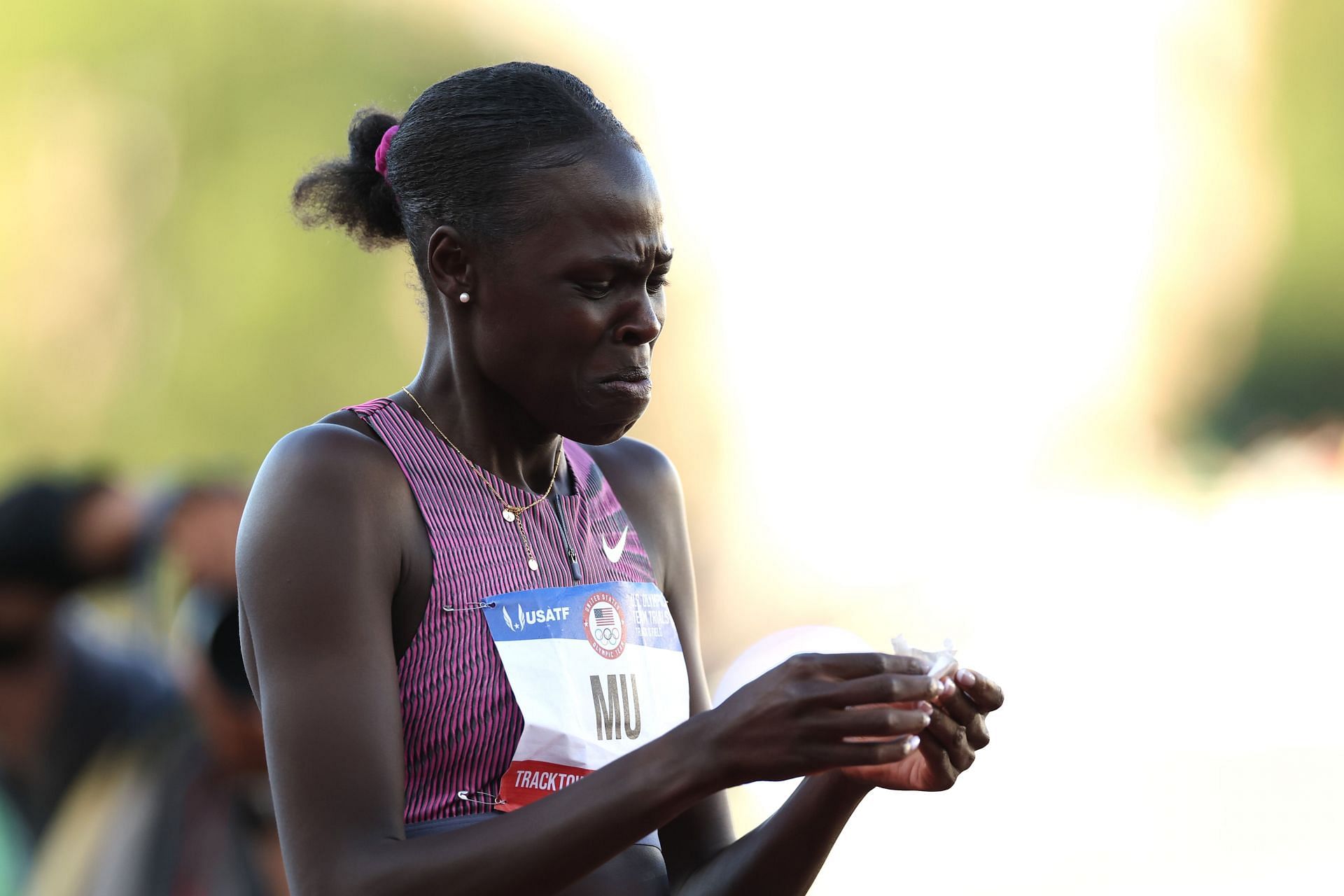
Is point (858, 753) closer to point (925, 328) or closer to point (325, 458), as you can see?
point (325, 458)

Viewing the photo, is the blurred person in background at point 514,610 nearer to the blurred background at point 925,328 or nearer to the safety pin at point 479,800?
the safety pin at point 479,800

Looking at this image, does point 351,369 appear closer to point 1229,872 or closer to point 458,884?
point 1229,872

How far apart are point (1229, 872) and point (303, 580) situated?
6.21 metres

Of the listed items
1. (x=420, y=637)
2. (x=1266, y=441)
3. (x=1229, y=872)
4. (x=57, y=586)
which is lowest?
(x=1229, y=872)

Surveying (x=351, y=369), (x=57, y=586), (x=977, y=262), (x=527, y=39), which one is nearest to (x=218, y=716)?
(x=57, y=586)

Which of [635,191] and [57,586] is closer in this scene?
[635,191]

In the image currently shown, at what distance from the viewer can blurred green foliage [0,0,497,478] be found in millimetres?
6191

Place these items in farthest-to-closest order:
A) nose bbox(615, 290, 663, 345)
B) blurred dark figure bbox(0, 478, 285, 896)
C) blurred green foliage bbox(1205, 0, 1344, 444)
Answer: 1. blurred green foliage bbox(1205, 0, 1344, 444)
2. blurred dark figure bbox(0, 478, 285, 896)
3. nose bbox(615, 290, 663, 345)

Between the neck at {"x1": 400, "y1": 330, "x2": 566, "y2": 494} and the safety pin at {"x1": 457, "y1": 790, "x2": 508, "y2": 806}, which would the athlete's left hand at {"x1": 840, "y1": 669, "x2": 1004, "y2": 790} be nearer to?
the safety pin at {"x1": 457, "y1": 790, "x2": 508, "y2": 806}

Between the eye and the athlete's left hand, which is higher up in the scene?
the eye

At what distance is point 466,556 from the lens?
6.10 ft

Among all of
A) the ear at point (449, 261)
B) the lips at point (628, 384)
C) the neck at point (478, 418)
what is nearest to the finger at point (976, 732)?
the lips at point (628, 384)

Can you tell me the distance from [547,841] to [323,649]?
0.35 metres

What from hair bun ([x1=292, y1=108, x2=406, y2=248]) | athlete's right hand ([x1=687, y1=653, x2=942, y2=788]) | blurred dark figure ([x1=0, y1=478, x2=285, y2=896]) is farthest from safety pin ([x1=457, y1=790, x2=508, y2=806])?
blurred dark figure ([x1=0, y1=478, x2=285, y2=896])
